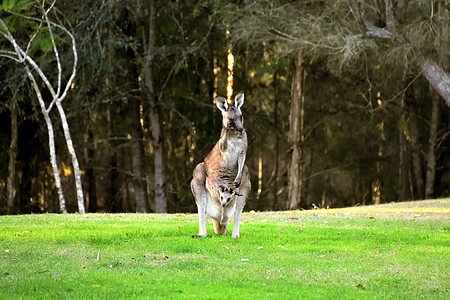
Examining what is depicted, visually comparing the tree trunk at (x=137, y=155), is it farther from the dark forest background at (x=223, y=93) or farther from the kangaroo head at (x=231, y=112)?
the kangaroo head at (x=231, y=112)

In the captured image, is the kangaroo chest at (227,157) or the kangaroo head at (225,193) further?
the kangaroo head at (225,193)

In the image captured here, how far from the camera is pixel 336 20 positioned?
947 inches

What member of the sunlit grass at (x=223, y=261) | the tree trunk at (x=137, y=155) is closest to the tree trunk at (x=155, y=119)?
the tree trunk at (x=137, y=155)

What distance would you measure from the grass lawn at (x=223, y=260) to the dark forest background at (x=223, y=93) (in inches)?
345

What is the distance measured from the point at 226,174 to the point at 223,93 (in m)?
20.4

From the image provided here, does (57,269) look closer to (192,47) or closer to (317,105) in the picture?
(192,47)

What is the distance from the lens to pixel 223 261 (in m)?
10.8

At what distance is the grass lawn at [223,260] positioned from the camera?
8922 mm

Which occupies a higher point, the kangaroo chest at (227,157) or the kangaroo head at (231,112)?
the kangaroo head at (231,112)

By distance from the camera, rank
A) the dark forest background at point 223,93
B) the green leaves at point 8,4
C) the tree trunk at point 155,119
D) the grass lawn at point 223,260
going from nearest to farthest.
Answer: the grass lawn at point 223,260, the green leaves at point 8,4, the dark forest background at point 223,93, the tree trunk at point 155,119

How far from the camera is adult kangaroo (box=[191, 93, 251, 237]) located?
38.8 ft

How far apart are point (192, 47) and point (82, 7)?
370 cm

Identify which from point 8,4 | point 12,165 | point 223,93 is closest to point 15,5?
point 8,4

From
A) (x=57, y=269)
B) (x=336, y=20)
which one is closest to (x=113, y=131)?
(x=336, y=20)
